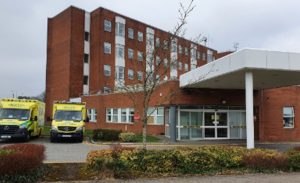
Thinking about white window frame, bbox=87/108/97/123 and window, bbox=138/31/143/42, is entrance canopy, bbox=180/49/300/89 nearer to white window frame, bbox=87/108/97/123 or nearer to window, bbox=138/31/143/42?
white window frame, bbox=87/108/97/123

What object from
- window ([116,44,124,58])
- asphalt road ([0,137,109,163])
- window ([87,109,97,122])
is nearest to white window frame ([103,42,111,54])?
window ([116,44,124,58])

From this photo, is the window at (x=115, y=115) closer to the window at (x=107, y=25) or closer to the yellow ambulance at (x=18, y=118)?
the yellow ambulance at (x=18, y=118)

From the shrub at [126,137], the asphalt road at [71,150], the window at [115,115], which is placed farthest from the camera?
→ the window at [115,115]

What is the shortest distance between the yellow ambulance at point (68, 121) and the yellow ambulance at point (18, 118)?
4.83ft

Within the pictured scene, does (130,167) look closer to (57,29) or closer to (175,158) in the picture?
(175,158)

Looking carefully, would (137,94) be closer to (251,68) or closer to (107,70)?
(251,68)

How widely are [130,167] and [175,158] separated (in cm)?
153

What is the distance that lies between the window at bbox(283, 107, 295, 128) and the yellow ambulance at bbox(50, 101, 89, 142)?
15785 millimetres

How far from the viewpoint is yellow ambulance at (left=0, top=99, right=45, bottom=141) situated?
23906 mm

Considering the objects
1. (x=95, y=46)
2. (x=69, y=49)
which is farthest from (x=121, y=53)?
(x=69, y=49)

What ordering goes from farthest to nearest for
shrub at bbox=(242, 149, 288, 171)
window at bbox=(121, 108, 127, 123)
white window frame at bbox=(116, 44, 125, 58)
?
white window frame at bbox=(116, 44, 125, 58), window at bbox=(121, 108, 127, 123), shrub at bbox=(242, 149, 288, 171)

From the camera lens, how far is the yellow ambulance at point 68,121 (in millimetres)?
25000

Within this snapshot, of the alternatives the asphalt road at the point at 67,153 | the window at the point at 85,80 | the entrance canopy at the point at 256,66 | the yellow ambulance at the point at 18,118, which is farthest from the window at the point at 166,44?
the window at the point at 85,80

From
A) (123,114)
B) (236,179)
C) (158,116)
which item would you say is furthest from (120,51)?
(236,179)
